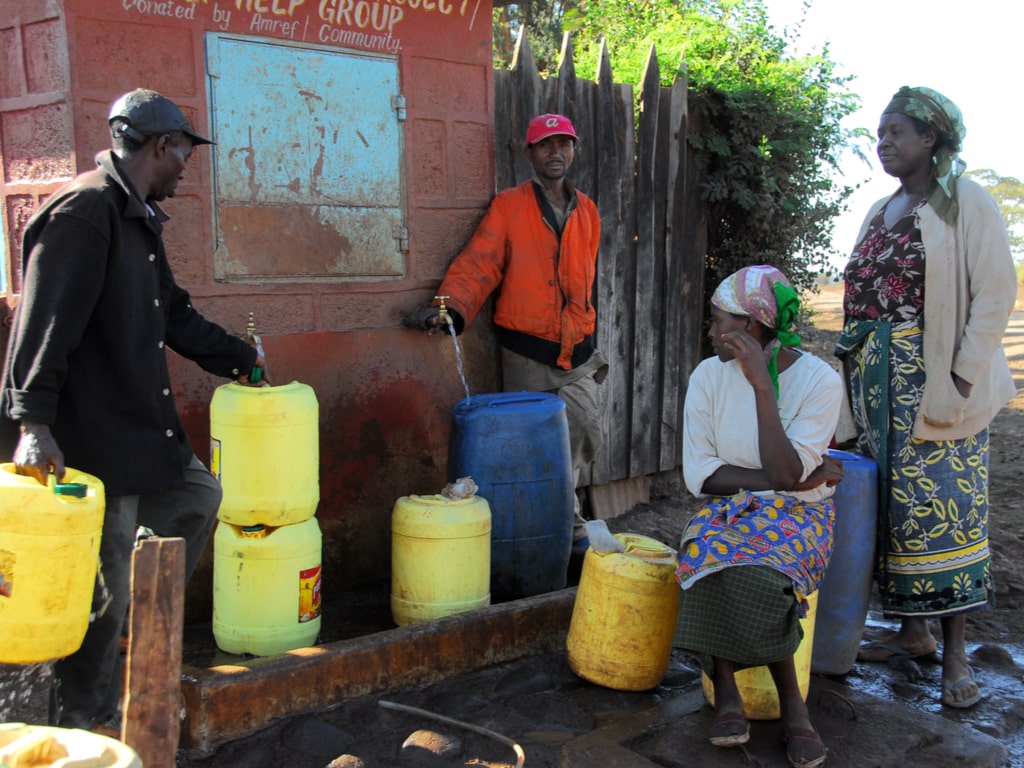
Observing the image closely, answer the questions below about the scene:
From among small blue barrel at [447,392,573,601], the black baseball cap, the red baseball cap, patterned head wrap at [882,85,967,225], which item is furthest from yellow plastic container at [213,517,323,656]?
patterned head wrap at [882,85,967,225]

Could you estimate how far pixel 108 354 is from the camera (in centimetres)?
315

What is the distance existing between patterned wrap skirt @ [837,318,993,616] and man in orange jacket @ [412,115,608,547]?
1437 millimetres

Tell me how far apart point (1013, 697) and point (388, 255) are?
3.17m

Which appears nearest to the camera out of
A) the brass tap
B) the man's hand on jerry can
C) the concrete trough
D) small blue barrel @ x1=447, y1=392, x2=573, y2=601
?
the man's hand on jerry can

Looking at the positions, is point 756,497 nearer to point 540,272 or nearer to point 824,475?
point 824,475

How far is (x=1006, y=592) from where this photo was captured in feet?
16.7

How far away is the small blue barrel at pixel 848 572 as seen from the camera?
3938 millimetres

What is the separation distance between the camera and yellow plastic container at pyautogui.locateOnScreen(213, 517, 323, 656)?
379 centimetres

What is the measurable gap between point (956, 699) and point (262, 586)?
2603 millimetres

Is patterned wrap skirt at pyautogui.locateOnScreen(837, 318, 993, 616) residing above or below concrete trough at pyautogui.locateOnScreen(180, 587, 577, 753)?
above

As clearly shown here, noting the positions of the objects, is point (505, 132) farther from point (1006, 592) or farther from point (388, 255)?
point (1006, 592)

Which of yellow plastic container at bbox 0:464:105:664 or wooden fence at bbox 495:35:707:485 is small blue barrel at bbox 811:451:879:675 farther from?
yellow plastic container at bbox 0:464:105:664

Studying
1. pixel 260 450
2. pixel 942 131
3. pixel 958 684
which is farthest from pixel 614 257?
pixel 958 684

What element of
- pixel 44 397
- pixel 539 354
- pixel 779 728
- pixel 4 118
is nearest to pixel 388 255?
pixel 539 354
